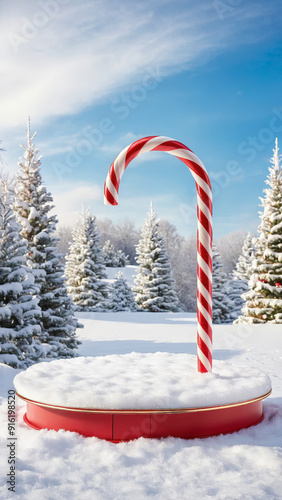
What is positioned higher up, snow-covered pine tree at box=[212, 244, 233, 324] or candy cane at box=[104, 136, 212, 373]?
candy cane at box=[104, 136, 212, 373]

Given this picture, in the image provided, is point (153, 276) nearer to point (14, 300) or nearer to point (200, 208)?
point (14, 300)

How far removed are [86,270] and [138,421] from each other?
22801mm

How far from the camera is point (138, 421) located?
3289 mm

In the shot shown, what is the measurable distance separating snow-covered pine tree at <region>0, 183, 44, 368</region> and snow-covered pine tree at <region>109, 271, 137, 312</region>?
705 inches

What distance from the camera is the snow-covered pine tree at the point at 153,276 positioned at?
26062 millimetres

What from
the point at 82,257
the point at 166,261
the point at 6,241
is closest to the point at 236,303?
the point at 166,261

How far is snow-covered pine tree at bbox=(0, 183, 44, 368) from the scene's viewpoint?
804 cm

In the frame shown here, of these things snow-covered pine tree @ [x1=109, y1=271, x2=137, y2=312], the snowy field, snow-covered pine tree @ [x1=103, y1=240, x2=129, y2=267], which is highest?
snow-covered pine tree @ [x1=103, y1=240, x2=129, y2=267]

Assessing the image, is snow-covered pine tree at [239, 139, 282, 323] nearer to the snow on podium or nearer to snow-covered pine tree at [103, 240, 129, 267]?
the snow on podium

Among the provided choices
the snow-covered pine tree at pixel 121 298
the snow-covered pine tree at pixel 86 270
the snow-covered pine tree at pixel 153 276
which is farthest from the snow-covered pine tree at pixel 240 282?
the snow-covered pine tree at pixel 86 270

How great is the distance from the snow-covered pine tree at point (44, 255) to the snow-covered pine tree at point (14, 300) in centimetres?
150

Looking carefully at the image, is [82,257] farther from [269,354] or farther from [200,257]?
[200,257]

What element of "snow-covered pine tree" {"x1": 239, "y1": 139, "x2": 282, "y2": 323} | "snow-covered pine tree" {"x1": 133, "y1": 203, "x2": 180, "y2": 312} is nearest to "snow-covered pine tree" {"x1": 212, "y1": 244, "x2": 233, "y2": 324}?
"snow-covered pine tree" {"x1": 133, "y1": 203, "x2": 180, "y2": 312}

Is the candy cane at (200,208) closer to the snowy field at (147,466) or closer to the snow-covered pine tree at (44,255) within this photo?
the snowy field at (147,466)
